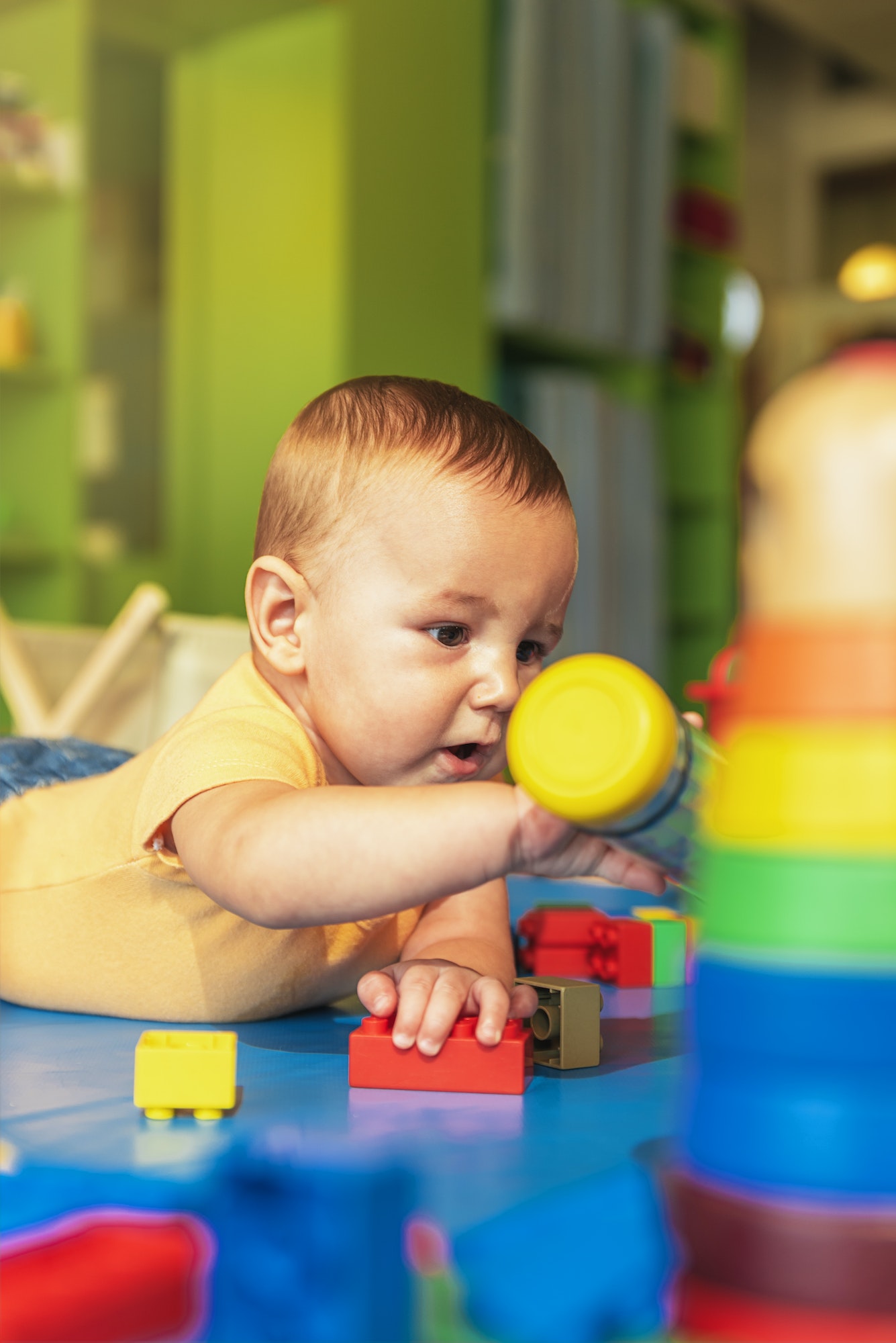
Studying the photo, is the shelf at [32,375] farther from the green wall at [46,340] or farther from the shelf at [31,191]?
the shelf at [31,191]

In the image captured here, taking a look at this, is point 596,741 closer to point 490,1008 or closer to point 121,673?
point 490,1008

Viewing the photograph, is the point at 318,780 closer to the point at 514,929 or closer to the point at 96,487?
the point at 514,929

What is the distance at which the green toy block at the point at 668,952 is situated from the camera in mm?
897

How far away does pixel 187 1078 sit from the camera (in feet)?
1.72

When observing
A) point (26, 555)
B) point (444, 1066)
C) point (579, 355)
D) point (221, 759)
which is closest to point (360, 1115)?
point (444, 1066)

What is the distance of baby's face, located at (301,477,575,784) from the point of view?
712 mm

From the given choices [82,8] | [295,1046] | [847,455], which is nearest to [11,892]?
[295,1046]

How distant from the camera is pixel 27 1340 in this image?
302 mm

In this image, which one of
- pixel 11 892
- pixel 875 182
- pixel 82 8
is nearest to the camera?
pixel 11 892

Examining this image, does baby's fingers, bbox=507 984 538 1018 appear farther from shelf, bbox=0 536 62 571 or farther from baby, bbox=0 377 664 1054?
shelf, bbox=0 536 62 571

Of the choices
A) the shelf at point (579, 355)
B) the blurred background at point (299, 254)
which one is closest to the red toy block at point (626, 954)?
the blurred background at point (299, 254)

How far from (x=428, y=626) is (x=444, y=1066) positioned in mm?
230

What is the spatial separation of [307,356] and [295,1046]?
2.20 metres

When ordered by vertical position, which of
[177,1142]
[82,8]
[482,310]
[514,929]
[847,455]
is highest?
[82,8]
